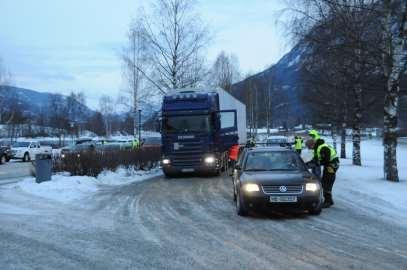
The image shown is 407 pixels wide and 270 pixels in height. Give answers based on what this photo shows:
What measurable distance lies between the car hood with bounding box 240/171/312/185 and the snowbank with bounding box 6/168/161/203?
546 centimetres

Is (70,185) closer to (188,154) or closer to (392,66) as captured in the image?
(188,154)

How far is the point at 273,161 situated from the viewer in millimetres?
13586

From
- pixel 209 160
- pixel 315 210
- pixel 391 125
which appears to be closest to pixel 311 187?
pixel 315 210

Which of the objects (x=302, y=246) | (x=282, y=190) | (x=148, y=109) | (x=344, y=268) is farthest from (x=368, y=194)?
(x=148, y=109)

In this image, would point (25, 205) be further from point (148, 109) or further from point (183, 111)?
point (148, 109)

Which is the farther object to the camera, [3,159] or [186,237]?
[3,159]

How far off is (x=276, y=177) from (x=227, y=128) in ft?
50.3

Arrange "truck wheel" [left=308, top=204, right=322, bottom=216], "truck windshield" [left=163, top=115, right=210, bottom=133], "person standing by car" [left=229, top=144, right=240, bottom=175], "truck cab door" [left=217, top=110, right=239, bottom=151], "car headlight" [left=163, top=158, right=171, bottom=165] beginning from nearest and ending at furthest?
"truck wheel" [left=308, top=204, right=322, bottom=216] < "truck windshield" [left=163, top=115, right=210, bottom=133] < "car headlight" [left=163, top=158, right=171, bottom=165] < "truck cab door" [left=217, top=110, right=239, bottom=151] < "person standing by car" [left=229, top=144, right=240, bottom=175]

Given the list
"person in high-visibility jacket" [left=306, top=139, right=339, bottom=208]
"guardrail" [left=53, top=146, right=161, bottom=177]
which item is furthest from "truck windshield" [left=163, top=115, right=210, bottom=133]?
"person in high-visibility jacket" [left=306, top=139, right=339, bottom=208]

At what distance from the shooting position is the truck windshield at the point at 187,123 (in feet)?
77.2

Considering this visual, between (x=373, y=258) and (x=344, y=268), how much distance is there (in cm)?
84

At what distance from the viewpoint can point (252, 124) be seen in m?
81.1

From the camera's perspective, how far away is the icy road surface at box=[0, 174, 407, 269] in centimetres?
786

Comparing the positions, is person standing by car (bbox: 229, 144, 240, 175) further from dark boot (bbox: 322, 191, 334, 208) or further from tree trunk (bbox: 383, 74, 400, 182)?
dark boot (bbox: 322, 191, 334, 208)
